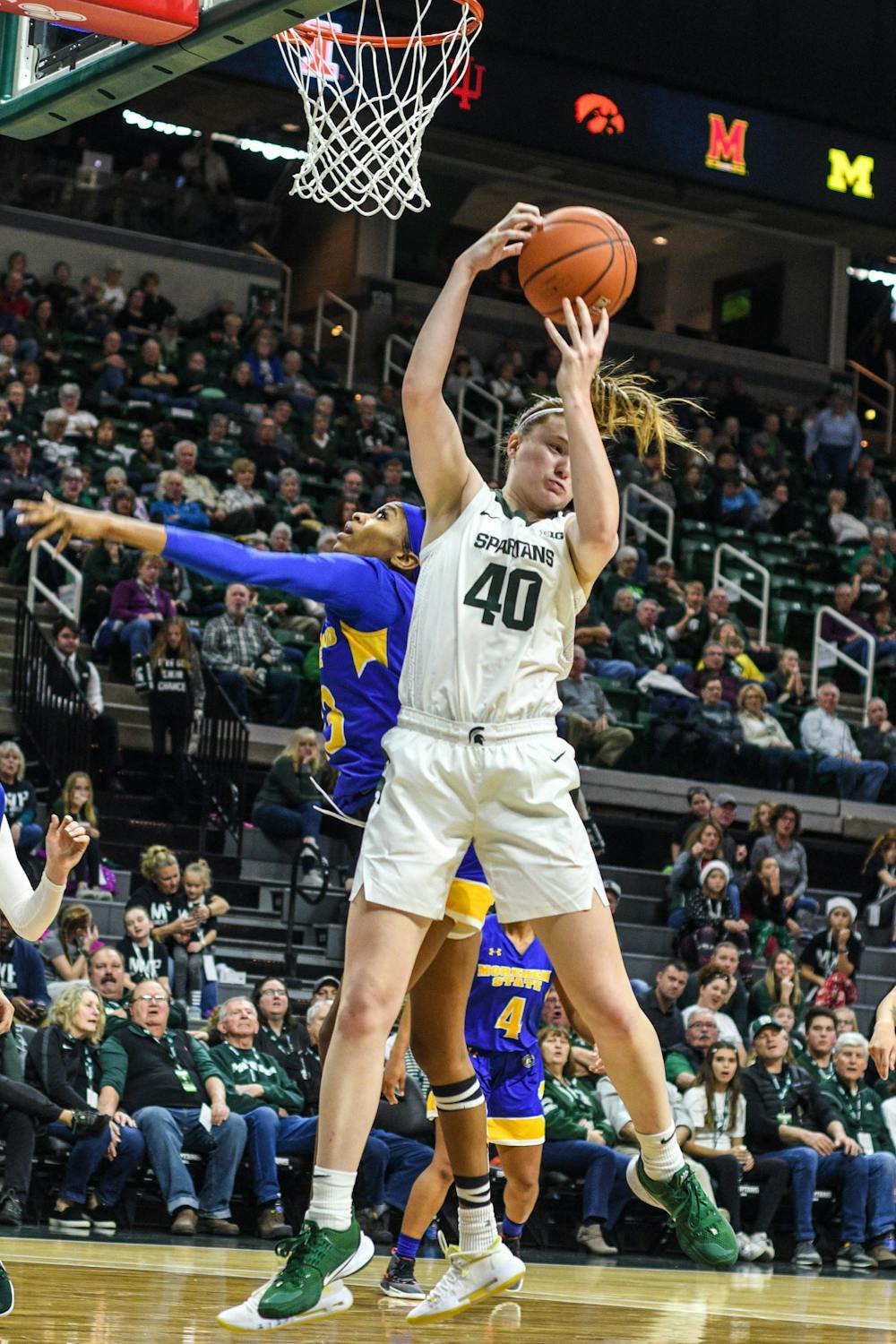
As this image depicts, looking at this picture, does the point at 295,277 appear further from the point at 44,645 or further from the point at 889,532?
the point at 44,645

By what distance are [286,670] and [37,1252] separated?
25.8ft

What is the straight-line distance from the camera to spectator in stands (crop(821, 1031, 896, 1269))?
11.4 m

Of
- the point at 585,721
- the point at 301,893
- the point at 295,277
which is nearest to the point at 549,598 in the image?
the point at 301,893

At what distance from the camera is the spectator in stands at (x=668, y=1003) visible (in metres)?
11.9

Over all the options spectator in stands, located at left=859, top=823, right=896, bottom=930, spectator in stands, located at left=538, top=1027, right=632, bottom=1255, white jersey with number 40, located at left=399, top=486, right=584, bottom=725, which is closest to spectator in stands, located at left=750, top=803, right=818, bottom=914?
spectator in stands, located at left=859, top=823, right=896, bottom=930

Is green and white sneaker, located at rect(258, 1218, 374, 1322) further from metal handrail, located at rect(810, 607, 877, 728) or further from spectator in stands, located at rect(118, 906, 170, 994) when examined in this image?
metal handrail, located at rect(810, 607, 877, 728)

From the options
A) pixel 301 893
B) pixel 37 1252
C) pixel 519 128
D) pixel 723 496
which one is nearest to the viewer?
pixel 37 1252

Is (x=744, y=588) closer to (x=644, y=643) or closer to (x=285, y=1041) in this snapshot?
(x=644, y=643)

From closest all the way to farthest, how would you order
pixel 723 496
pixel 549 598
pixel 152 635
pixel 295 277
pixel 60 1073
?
pixel 549 598 < pixel 60 1073 < pixel 152 635 < pixel 723 496 < pixel 295 277

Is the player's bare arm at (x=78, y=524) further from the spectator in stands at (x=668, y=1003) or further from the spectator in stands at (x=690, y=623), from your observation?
the spectator in stands at (x=690, y=623)

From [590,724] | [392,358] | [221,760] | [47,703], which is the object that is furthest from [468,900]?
[392,358]

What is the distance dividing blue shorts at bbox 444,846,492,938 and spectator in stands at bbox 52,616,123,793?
8467 mm

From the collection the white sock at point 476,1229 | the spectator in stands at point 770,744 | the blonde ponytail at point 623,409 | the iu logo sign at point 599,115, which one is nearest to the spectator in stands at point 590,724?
the spectator in stands at point 770,744

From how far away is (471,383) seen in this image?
2219cm
